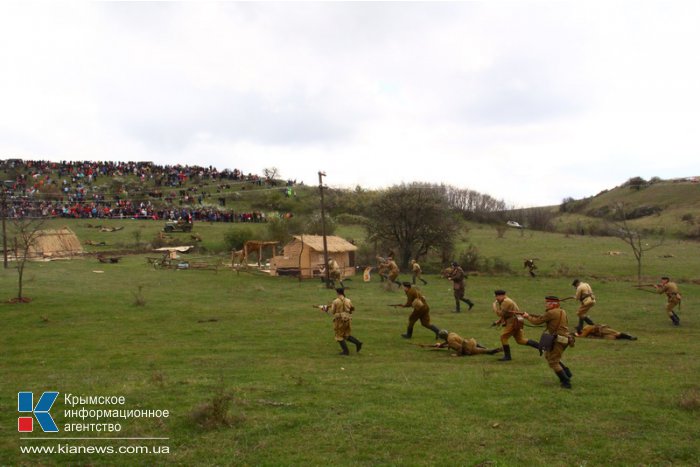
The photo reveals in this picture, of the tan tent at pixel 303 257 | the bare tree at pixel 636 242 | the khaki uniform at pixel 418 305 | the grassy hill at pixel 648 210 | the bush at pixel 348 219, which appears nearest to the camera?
the khaki uniform at pixel 418 305

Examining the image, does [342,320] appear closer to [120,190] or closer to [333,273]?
[333,273]

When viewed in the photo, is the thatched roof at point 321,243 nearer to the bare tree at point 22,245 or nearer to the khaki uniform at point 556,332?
the bare tree at point 22,245

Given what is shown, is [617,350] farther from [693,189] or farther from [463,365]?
[693,189]

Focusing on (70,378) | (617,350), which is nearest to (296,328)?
(70,378)

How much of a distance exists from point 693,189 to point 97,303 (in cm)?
10657

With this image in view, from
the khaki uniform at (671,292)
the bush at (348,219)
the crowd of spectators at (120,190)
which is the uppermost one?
the crowd of spectators at (120,190)

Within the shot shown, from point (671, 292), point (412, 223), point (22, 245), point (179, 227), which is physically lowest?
point (671, 292)

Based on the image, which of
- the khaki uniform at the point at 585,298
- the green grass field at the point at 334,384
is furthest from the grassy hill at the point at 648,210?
the green grass field at the point at 334,384

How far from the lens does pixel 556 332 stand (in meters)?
12.2

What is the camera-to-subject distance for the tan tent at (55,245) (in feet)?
155

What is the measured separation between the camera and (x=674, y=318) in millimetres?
21938

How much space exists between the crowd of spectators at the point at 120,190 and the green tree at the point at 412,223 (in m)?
27.0

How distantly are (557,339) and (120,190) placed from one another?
77410mm

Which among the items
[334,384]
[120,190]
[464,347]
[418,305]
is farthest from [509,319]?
[120,190]
